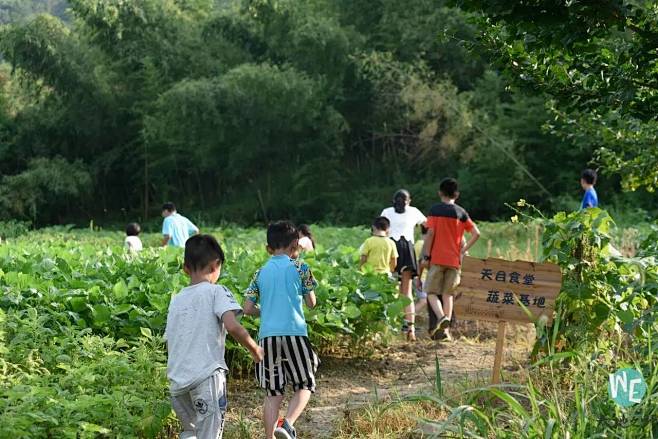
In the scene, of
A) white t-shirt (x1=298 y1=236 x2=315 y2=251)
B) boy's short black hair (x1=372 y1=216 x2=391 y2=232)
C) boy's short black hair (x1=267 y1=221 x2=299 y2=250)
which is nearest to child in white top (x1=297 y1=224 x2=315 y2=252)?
white t-shirt (x1=298 y1=236 x2=315 y2=251)

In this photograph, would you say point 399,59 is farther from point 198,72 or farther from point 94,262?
point 94,262

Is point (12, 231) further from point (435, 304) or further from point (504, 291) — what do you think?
point (504, 291)

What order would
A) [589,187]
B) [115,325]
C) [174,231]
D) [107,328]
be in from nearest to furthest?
[107,328] < [115,325] < [589,187] < [174,231]

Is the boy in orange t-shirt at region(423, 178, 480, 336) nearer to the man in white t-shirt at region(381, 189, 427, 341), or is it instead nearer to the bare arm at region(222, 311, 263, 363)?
the man in white t-shirt at region(381, 189, 427, 341)

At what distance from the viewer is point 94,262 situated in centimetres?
705

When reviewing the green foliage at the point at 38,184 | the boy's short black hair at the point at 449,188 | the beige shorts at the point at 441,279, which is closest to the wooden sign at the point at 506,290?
the boy's short black hair at the point at 449,188

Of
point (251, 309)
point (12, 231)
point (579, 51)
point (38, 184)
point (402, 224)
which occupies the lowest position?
point (12, 231)

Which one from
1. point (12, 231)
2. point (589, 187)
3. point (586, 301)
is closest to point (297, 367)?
point (586, 301)

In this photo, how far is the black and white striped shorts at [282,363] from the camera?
4.34 m

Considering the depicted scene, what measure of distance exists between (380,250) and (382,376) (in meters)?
1.49

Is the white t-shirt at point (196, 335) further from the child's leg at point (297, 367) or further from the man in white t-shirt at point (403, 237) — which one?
the man in white t-shirt at point (403, 237)

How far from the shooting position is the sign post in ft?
16.6

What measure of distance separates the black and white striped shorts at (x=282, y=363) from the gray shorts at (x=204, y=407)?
1.61ft

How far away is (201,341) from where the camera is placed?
12.5 ft
